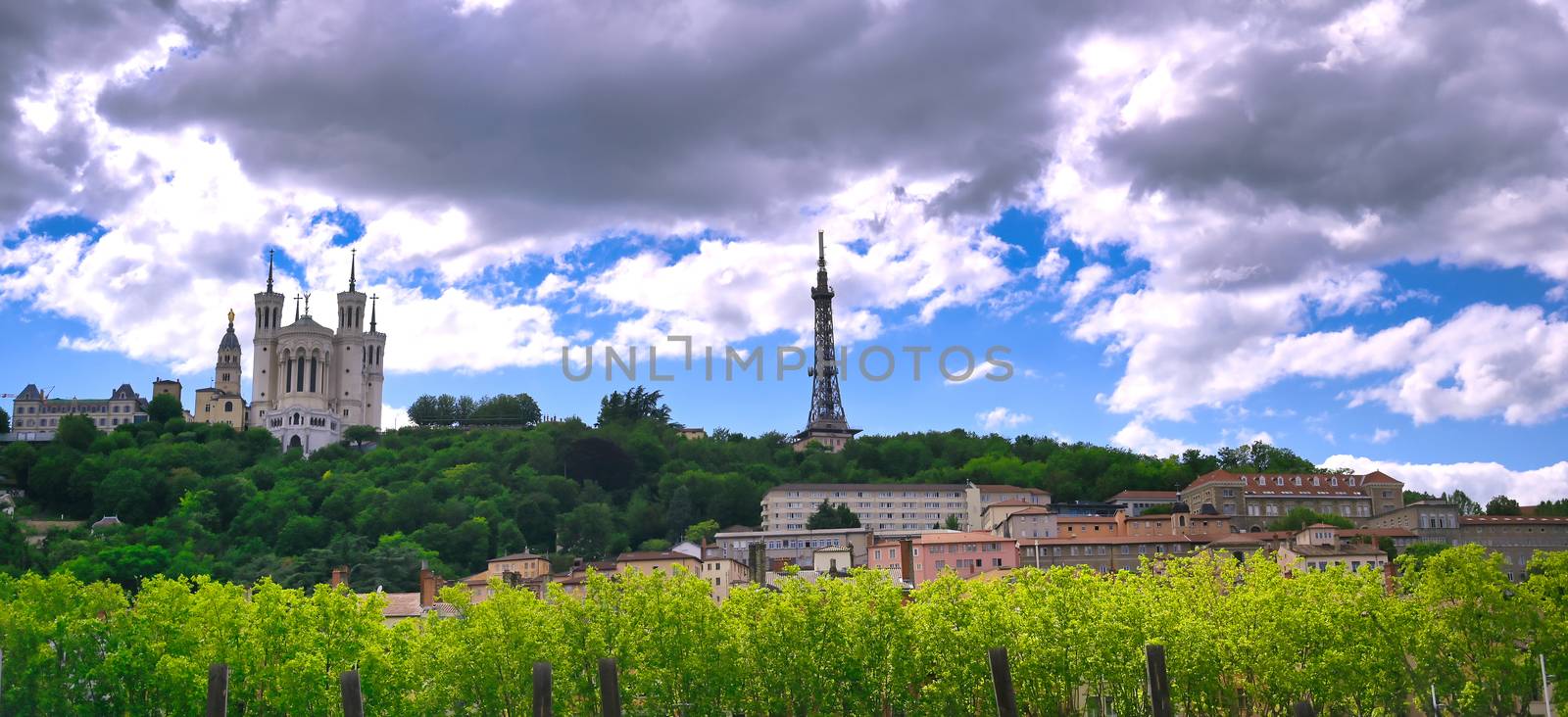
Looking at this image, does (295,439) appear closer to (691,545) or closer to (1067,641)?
(691,545)

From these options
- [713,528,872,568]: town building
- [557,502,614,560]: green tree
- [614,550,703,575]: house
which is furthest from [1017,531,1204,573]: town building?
[557,502,614,560]: green tree

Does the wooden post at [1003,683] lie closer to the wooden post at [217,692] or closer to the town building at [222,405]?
the wooden post at [217,692]

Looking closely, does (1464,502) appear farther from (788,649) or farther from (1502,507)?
(788,649)

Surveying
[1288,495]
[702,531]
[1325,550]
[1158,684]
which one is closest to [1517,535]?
[1288,495]

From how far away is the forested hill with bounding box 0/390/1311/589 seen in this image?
107000 millimetres

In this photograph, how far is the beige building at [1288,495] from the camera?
117 meters

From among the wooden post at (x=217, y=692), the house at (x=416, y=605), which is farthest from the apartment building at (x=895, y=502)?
the wooden post at (x=217, y=692)

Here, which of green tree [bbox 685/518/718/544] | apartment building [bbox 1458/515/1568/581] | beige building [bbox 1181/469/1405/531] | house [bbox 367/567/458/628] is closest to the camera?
house [bbox 367/567/458/628]

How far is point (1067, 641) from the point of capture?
50562 millimetres

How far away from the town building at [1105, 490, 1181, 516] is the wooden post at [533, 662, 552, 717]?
8978 centimetres

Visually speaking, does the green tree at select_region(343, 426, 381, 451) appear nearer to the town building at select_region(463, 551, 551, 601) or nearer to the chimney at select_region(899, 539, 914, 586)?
the town building at select_region(463, 551, 551, 601)

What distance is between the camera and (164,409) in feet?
521

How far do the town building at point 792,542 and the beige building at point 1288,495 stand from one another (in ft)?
82.8

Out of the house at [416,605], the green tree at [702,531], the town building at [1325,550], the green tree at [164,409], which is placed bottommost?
the house at [416,605]
